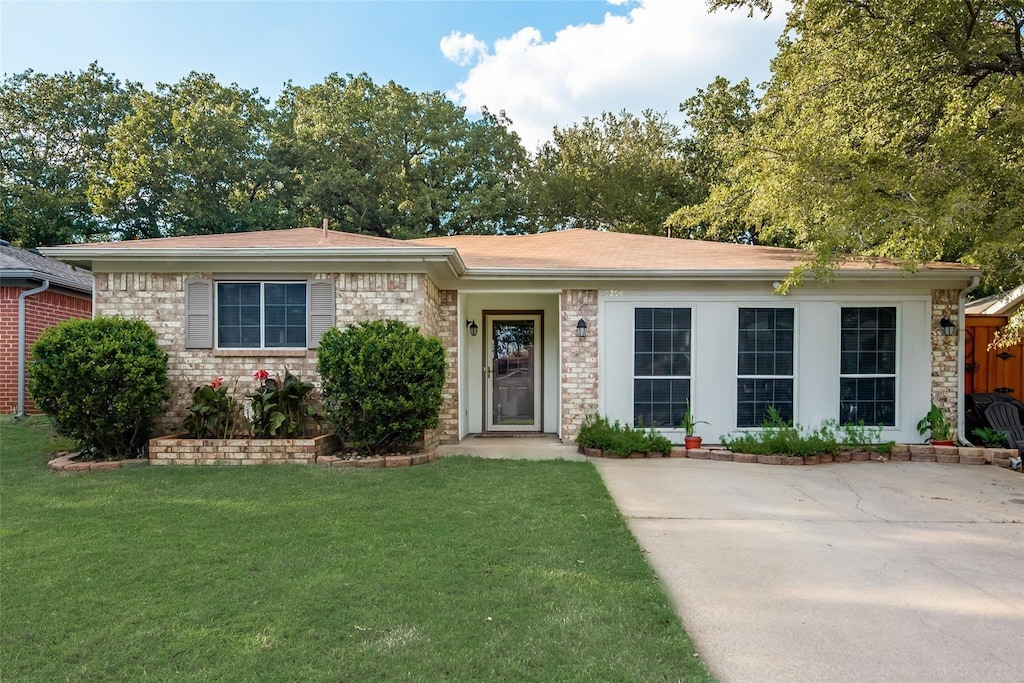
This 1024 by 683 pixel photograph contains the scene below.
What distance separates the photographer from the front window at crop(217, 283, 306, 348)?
26.2ft

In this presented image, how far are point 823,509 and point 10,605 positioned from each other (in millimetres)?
5791

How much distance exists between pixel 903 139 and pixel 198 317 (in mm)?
9976

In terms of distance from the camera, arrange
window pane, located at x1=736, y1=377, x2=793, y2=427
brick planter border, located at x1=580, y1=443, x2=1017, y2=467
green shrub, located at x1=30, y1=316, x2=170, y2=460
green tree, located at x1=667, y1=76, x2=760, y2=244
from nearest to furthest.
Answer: green shrub, located at x1=30, y1=316, x2=170, y2=460 → brick planter border, located at x1=580, y1=443, x2=1017, y2=467 → window pane, located at x1=736, y1=377, x2=793, y2=427 → green tree, located at x1=667, y1=76, x2=760, y2=244

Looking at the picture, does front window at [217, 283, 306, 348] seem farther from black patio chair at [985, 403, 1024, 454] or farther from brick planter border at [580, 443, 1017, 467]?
black patio chair at [985, 403, 1024, 454]

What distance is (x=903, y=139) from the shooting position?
28.1 feet

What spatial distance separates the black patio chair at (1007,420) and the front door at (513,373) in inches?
257

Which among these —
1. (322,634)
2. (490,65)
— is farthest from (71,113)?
(322,634)

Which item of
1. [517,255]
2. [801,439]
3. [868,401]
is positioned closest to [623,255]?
[517,255]

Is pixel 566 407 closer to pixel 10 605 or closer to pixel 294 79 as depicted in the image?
pixel 10 605

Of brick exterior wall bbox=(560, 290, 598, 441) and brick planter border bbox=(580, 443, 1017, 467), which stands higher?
brick exterior wall bbox=(560, 290, 598, 441)

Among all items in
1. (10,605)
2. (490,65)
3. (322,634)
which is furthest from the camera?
(490,65)

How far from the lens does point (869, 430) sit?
28.4ft

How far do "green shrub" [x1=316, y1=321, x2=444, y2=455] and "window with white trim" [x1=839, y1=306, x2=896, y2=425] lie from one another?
5810mm

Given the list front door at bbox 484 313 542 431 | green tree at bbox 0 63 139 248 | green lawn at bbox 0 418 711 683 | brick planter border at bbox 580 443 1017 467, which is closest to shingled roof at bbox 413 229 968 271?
front door at bbox 484 313 542 431
